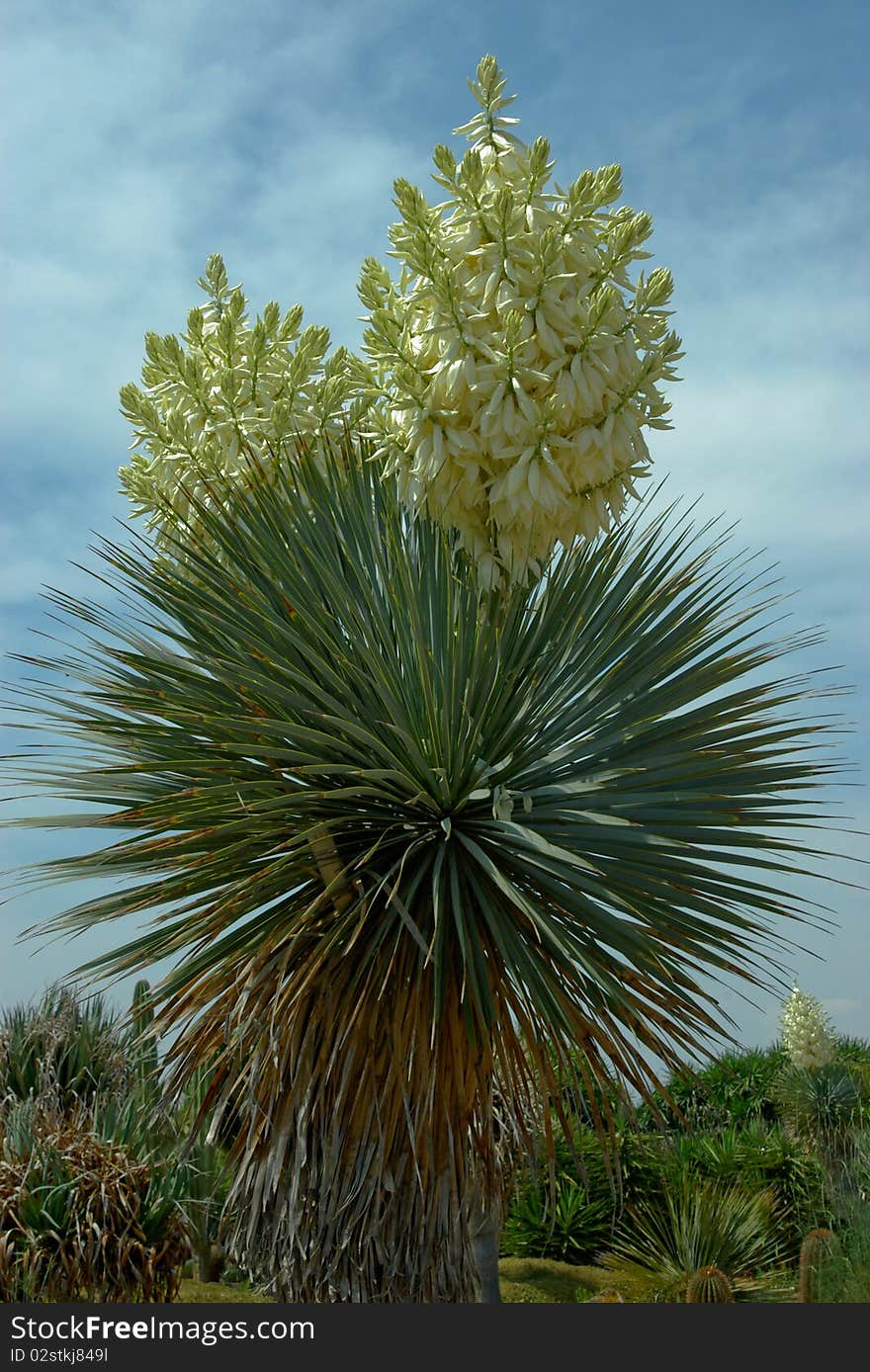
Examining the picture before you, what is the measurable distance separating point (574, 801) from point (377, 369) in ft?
5.56

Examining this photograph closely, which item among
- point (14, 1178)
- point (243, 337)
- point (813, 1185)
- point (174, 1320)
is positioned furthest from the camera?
point (813, 1185)

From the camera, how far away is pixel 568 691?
4570mm

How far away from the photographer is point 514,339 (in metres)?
3.99

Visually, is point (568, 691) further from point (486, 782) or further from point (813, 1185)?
point (813, 1185)

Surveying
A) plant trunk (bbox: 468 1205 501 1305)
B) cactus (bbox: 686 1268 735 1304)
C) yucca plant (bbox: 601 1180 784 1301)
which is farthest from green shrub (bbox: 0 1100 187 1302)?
yucca plant (bbox: 601 1180 784 1301)

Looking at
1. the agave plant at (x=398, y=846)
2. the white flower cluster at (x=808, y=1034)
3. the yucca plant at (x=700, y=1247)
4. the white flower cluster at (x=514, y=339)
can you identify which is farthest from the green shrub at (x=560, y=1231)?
the white flower cluster at (x=514, y=339)

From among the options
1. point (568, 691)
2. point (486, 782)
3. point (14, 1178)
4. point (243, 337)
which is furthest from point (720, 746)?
point (14, 1178)

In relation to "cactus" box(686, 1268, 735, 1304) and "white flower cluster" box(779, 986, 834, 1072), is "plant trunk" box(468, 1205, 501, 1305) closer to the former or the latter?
"cactus" box(686, 1268, 735, 1304)

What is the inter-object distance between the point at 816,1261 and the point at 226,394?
6556 millimetres

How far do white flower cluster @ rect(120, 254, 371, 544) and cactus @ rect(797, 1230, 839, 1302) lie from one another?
602 centimetres

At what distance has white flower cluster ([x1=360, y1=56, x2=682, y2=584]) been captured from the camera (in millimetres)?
4055

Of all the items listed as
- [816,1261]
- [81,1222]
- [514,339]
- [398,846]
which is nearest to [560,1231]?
[816,1261]

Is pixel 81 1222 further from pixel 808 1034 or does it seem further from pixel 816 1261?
pixel 808 1034

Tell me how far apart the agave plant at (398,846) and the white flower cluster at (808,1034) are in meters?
9.06
